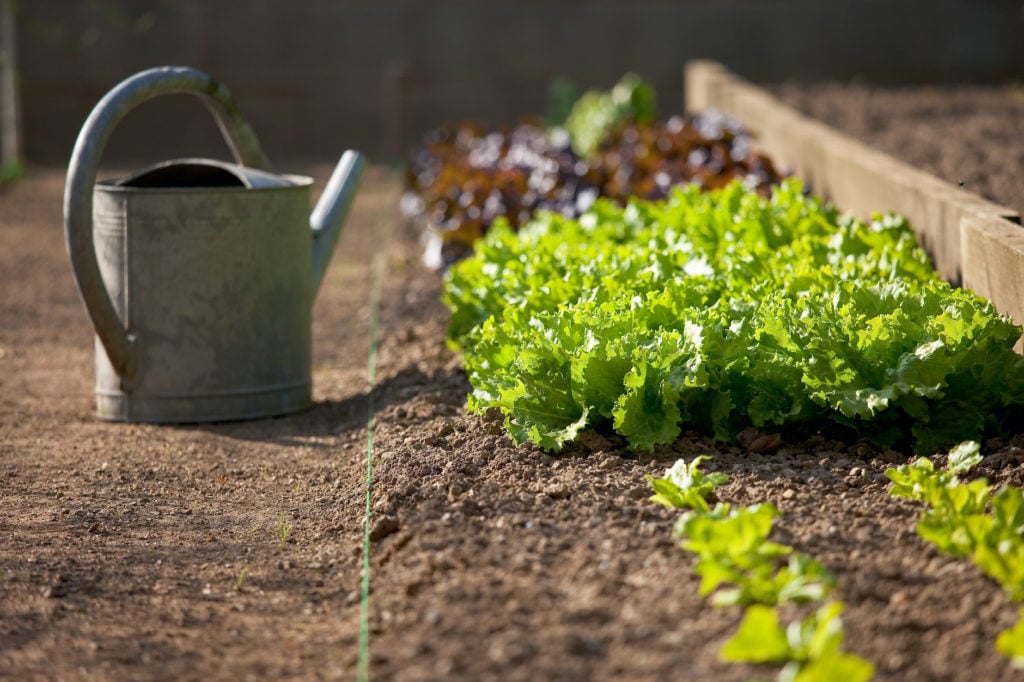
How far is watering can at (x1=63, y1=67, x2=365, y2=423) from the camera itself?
428cm

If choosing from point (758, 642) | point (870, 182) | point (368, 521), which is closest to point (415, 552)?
point (368, 521)

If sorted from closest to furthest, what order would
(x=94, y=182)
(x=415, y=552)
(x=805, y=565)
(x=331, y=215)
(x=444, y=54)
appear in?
(x=805, y=565), (x=415, y=552), (x=94, y=182), (x=331, y=215), (x=444, y=54)

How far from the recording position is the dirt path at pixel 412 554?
219cm

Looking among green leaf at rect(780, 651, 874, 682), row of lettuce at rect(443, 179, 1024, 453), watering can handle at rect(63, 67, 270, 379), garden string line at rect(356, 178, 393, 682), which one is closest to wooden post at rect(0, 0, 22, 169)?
garden string line at rect(356, 178, 393, 682)

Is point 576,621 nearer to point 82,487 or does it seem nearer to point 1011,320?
point 1011,320

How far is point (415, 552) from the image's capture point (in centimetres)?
272

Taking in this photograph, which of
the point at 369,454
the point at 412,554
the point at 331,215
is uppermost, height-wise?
the point at 331,215

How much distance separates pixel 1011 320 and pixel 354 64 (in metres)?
12.6

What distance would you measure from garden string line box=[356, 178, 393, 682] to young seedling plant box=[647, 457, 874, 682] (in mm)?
598

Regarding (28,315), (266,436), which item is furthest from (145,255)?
(28,315)

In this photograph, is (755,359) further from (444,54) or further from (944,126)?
(444,54)

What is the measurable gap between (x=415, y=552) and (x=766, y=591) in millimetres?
799

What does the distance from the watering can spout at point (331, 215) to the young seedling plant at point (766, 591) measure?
2.41 meters

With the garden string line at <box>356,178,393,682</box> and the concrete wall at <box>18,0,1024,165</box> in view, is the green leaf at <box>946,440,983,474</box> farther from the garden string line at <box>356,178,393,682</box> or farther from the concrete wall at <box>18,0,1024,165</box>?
the concrete wall at <box>18,0,1024,165</box>
